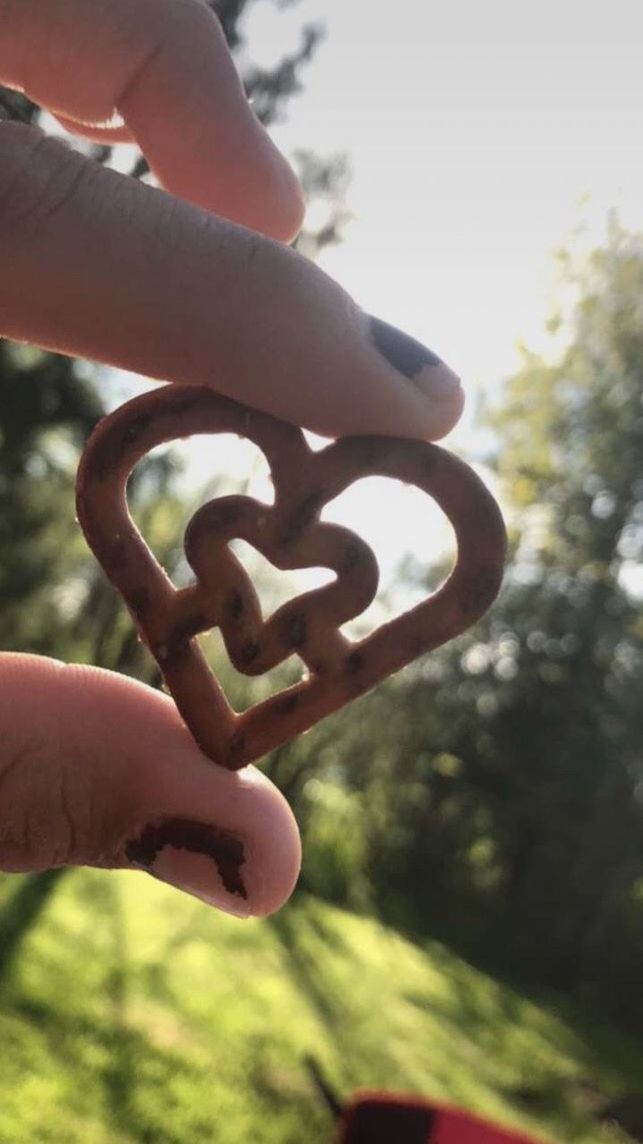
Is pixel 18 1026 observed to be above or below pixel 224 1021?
above

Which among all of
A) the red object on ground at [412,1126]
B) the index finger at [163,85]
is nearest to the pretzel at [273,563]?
the index finger at [163,85]

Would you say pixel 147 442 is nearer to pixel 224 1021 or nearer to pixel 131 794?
pixel 131 794

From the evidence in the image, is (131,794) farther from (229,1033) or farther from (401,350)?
(229,1033)

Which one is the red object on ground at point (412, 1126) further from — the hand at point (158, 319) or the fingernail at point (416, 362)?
the fingernail at point (416, 362)

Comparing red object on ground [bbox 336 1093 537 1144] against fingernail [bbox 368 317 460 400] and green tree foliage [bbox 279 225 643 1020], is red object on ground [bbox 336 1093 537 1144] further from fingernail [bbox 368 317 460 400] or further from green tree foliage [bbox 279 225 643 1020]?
green tree foliage [bbox 279 225 643 1020]

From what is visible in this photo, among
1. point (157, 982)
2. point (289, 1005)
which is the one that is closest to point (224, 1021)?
point (157, 982)

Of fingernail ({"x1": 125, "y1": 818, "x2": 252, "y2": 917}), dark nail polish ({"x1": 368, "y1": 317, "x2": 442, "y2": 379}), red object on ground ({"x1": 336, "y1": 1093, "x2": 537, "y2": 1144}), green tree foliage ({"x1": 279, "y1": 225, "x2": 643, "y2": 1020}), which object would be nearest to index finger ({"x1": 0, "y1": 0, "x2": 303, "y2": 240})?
dark nail polish ({"x1": 368, "y1": 317, "x2": 442, "y2": 379})

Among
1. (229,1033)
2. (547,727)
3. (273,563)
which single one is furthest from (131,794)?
(547,727)
